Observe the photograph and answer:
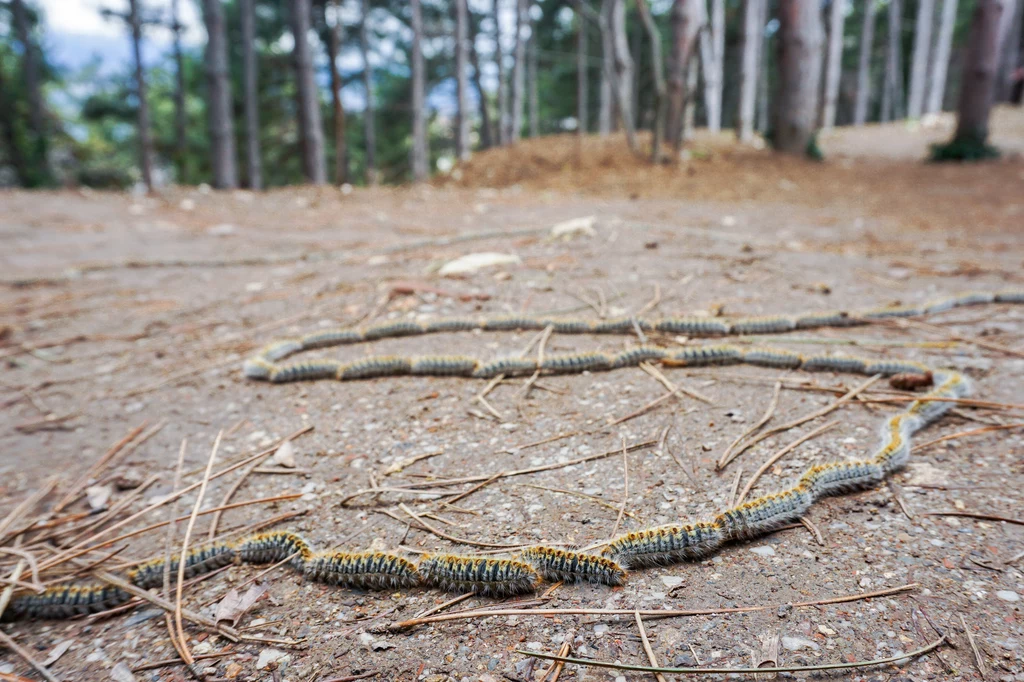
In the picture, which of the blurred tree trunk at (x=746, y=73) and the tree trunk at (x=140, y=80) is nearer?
the tree trunk at (x=140, y=80)

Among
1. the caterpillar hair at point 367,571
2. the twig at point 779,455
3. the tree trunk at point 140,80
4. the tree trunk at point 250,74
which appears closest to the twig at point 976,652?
the twig at point 779,455

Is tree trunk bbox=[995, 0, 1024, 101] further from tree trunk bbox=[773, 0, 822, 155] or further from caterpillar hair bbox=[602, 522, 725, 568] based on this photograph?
caterpillar hair bbox=[602, 522, 725, 568]

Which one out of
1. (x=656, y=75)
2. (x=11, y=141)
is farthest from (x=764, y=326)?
(x=11, y=141)

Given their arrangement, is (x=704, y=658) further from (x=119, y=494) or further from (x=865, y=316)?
(x=865, y=316)

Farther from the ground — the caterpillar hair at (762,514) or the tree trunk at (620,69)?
the tree trunk at (620,69)

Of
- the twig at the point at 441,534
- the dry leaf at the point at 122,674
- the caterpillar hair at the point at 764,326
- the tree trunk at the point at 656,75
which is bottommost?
the dry leaf at the point at 122,674

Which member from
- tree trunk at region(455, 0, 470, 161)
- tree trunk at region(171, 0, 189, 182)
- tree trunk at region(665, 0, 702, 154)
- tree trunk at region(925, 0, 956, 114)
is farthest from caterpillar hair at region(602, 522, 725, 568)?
tree trunk at region(925, 0, 956, 114)

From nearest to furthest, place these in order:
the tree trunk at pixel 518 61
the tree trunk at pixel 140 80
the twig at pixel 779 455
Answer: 1. the twig at pixel 779 455
2. the tree trunk at pixel 140 80
3. the tree trunk at pixel 518 61

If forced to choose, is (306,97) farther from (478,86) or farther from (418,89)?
(478,86)

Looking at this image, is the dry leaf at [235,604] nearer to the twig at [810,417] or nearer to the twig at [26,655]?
the twig at [26,655]
